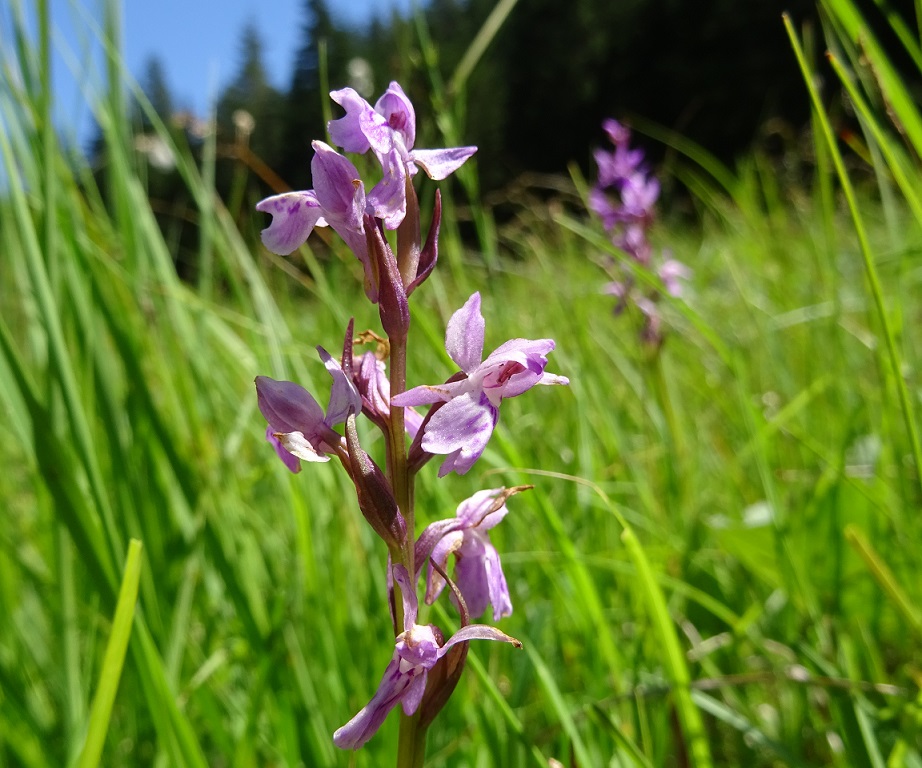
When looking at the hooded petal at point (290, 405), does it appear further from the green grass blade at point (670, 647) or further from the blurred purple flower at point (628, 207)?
the blurred purple flower at point (628, 207)

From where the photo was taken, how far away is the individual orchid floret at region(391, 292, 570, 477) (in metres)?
0.47

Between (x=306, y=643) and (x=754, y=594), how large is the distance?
0.72m

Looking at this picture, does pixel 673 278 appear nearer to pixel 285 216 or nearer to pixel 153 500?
pixel 153 500

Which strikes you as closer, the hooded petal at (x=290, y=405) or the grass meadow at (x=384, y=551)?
the hooded petal at (x=290, y=405)

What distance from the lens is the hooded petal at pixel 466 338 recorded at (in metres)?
0.51

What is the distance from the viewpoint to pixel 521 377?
0.53 m

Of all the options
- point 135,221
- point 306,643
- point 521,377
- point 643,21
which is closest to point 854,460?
point 306,643

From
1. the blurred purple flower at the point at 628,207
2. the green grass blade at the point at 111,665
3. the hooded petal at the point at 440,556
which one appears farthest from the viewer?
the blurred purple flower at the point at 628,207

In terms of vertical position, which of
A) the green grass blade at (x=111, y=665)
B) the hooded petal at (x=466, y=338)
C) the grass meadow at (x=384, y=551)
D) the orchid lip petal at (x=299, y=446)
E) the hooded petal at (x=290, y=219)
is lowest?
the grass meadow at (x=384, y=551)

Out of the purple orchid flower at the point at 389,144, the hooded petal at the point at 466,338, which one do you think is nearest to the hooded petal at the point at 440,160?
the purple orchid flower at the point at 389,144

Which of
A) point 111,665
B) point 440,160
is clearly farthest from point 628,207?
point 111,665

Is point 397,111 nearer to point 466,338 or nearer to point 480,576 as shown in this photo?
point 466,338

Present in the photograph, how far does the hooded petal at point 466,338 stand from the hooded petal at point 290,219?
0.42 ft

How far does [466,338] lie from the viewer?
0.52 m
